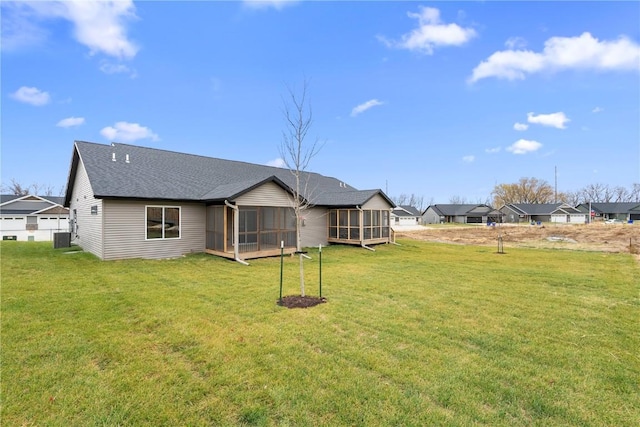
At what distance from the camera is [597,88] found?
17516 millimetres

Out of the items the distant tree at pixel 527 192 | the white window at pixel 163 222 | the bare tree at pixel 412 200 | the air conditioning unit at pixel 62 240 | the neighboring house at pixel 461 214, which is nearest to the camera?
the white window at pixel 163 222

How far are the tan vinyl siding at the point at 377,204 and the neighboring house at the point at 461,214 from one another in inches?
2226

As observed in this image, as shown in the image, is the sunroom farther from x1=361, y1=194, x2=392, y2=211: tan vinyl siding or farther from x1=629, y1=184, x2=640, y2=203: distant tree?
x1=629, y1=184, x2=640, y2=203: distant tree

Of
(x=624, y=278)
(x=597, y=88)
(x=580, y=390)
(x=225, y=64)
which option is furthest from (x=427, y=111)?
(x=580, y=390)

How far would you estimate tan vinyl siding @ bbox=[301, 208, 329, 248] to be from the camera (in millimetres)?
17373

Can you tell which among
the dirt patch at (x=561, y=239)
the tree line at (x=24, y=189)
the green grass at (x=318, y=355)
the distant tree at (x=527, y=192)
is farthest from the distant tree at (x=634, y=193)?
the tree line at (x=24, y=189)

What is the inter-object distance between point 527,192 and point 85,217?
93321 mm

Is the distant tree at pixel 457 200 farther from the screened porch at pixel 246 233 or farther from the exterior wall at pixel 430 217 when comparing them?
the screened porch at pixel 246 233

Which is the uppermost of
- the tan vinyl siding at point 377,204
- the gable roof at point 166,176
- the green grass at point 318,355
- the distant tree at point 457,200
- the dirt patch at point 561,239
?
the distant tree at point 457,200

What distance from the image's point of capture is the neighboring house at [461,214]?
69188 millimetres

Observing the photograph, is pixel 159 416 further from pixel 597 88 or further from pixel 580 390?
pixel 597 88

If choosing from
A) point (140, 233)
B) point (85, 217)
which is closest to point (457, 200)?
point (140, 233)

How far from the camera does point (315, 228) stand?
18.0 m

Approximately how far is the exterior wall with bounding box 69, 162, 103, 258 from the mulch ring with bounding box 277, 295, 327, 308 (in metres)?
8.68
